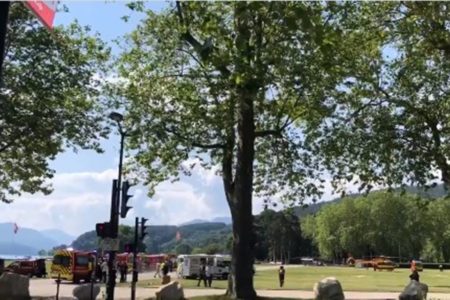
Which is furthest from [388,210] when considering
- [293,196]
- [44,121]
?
[44,121]

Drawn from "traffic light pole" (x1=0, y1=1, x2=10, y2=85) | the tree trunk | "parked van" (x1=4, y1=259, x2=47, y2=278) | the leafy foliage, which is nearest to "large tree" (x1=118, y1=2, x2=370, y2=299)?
the tree trunk

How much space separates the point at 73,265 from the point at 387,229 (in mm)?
97694

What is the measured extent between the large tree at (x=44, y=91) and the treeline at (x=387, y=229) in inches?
4128

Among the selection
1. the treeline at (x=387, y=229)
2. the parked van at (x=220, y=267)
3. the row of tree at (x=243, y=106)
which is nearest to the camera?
the row of tree at (x=243, y=106)

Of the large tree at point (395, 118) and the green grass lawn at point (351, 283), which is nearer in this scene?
the large tree at point (395, 118)

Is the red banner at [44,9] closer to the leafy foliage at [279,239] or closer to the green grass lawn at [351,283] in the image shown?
the green grass lawn at [351,283]

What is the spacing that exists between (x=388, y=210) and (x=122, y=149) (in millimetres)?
114966

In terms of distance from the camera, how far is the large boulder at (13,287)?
1061 inches

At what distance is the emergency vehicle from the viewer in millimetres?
50500

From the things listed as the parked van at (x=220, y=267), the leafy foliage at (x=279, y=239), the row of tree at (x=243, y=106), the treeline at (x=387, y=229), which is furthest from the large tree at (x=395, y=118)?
the leafy foliage at (x=279, y=239)

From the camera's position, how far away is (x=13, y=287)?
27078mm

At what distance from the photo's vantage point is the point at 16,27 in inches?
1028

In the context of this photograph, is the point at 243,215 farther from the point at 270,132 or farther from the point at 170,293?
the point at 170,293

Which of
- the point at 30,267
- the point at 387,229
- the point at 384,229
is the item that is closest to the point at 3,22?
the point at 30,267
